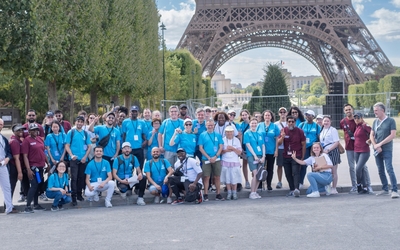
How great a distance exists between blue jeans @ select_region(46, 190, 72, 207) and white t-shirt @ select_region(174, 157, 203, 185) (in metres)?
2.06

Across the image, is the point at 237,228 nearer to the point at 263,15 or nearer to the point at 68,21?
the point at 68,21

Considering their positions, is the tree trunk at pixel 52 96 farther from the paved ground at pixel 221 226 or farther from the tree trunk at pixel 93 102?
the paved ground at pixel 221 226

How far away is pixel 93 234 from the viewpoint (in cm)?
716

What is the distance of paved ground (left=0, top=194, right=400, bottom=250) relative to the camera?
21.2 ft

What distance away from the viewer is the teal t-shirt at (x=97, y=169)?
9.64 metres

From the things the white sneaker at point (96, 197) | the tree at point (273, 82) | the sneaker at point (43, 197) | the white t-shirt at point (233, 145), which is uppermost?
Result: the tree at point (273, 82)

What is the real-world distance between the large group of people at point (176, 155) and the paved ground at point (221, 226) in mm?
481

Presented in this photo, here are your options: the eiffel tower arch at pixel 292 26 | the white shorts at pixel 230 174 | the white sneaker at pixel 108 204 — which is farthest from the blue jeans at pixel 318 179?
the eiffel tower arch at pixel 292 26

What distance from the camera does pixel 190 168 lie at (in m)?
9.68

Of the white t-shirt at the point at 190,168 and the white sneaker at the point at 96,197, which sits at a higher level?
the white t-shirt at the point at 190,168

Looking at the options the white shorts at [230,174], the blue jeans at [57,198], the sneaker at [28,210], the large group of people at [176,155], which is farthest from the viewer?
the white shorts at [230,174]

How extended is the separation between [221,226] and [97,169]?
3.15 metres

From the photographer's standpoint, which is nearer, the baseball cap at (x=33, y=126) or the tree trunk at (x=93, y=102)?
the baseball cap at (x=33, y=126)

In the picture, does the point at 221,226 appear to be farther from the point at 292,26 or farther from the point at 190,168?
the point at 292,26
